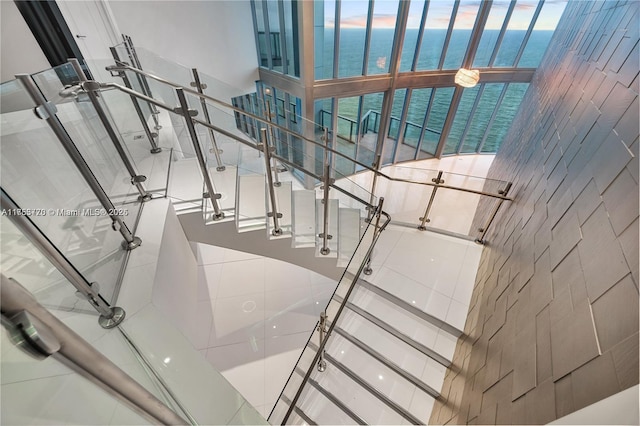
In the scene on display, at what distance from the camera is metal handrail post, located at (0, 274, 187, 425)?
0.41 meters

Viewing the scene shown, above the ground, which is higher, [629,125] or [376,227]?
[629,125]

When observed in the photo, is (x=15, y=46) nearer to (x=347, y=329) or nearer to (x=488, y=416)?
(x=347, y=329)

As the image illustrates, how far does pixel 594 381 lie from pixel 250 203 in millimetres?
2456

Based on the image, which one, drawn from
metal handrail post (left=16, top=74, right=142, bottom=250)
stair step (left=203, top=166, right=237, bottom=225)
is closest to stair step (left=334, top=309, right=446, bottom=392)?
stair step (left=203, top=166, right=237, bottom=225)

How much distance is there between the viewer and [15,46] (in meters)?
2.81

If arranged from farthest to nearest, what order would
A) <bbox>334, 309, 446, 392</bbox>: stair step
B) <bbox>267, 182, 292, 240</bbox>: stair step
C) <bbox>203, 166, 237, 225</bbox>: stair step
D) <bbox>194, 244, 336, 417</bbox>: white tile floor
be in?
<bbox>194, 244, 336, 417</bbox>: white tile floor, <bbox>267, 182, 292, 240</bbox>: stair step, <bbox>203, 166, 237, 225</bbox>: stair step, <bbox>334, 309, 446, 392</bbox>: stair step

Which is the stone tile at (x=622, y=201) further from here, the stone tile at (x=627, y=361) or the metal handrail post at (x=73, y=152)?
the metal handrail post at (x=73, y=152)

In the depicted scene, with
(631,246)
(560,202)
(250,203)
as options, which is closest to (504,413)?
(631,246)

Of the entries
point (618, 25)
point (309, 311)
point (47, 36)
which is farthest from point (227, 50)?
point (618, 25)

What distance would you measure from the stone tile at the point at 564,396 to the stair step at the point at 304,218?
199 cm

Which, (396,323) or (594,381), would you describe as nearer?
(594,381)

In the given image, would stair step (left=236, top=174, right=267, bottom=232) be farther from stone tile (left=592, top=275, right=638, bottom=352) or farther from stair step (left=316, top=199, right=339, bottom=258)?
stone tile (left=592, top=275, right=638, bottom=352)

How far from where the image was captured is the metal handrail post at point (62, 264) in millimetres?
943

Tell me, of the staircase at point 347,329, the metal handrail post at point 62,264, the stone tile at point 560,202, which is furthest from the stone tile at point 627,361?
the metal handrail post at point 62,264
